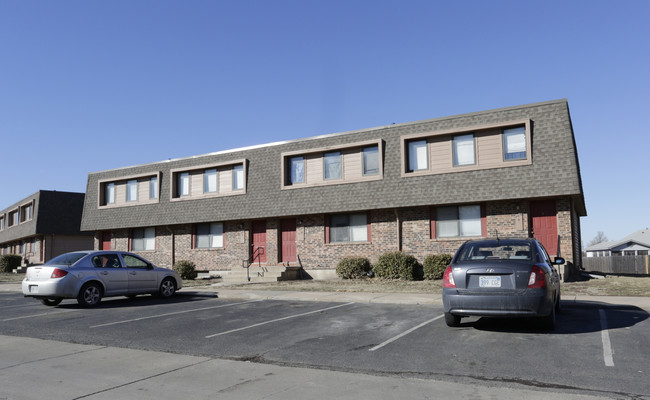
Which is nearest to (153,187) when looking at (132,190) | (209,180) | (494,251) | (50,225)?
(132,190)

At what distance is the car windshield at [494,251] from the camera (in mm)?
8953

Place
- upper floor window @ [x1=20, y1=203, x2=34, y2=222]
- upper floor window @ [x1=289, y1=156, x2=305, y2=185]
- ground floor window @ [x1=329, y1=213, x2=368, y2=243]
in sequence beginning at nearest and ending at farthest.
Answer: ground floor window @ [x1=329, y1=213, x2=368, y2=243]
upper floor window @ [x1=289, y1=156, x2=305, y2=185]
upper floor window @ [x1=20, y1=203, x2=34, y2=222]

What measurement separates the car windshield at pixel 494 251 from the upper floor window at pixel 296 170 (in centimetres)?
1607

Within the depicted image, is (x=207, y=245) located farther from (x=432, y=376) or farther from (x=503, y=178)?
(x=432, y=376)

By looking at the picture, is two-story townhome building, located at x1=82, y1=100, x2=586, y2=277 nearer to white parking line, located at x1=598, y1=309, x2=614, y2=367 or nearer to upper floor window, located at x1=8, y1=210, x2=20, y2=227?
white parking line, located at x1=598, y1=309, x2=614, y2=367

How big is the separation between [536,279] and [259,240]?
19.2 meters

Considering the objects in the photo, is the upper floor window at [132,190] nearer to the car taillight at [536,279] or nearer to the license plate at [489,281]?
the license plate at [489,281]

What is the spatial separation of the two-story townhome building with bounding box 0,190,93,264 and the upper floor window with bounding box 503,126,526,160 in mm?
35624

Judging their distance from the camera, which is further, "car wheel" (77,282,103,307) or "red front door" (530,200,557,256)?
"red front door" (530,200,557,256)

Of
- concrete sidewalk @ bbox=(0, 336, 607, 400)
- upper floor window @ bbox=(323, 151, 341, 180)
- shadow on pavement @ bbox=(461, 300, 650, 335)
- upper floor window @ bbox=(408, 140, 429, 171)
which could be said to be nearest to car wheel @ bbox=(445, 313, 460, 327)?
shadow on pavement @ bbox=(461, 300, 650, 335)

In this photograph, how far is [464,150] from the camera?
2111cm

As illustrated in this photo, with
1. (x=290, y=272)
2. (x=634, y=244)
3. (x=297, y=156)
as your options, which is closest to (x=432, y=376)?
(x=290, y=272)

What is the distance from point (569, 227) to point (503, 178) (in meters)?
3.03

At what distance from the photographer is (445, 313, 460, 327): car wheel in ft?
29.8
